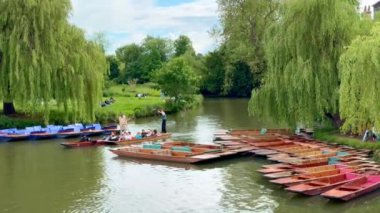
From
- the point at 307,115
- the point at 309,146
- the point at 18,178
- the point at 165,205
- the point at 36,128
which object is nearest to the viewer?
the point at 165,205

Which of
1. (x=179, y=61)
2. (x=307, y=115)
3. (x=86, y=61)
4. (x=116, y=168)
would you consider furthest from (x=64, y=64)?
(x=179, y=61)

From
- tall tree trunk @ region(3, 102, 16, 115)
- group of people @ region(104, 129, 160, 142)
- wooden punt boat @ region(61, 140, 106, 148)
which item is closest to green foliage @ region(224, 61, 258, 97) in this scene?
tall tree trunk @ region(3, 102, 16, 115)

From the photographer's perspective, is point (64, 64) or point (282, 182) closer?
point (282, 182)

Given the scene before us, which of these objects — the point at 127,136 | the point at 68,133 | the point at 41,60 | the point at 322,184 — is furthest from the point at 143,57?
the point at 322,184

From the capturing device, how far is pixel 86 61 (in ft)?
100

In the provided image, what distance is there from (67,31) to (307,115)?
15.3m

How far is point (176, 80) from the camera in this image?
47594 millimetres

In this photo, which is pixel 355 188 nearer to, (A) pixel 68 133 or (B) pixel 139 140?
(B) pixel 139 140

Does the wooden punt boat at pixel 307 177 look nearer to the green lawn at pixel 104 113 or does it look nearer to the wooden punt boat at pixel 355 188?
the wooden punt boat at pixel 355 188

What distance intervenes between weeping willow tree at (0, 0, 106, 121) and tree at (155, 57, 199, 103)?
56.8 ft

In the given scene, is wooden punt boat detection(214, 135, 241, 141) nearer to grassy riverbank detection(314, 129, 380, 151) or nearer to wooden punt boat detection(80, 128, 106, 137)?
grassy riverbank detection(314, 129, 380, 151)

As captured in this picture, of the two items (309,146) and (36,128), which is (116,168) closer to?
(309,146)

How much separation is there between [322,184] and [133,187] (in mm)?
6259

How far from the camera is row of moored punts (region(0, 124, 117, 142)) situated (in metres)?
28.3
